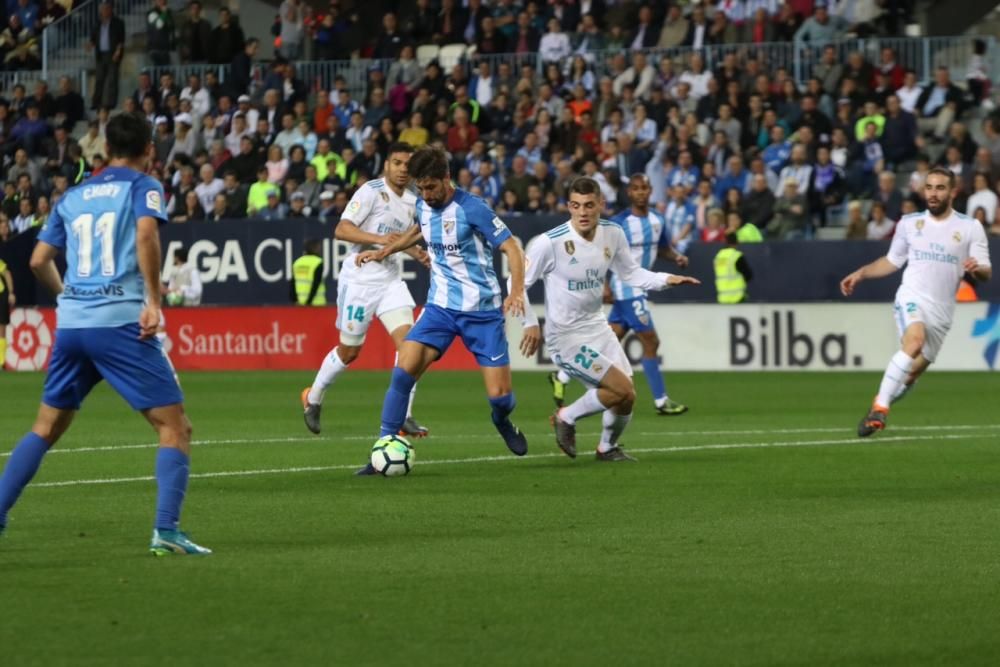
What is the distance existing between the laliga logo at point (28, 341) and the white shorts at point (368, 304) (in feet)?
46.6

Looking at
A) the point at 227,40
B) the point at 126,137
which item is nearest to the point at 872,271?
the point at 126,137

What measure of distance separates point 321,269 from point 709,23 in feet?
25.0

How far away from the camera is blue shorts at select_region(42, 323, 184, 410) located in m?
8.52

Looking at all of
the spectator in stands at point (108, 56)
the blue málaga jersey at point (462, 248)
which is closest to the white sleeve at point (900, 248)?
the blue málaga jersey at point (462, 248)

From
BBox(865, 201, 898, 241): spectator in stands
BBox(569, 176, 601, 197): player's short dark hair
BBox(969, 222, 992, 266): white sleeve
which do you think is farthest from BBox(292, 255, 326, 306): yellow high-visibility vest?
BBox(569, 176, 601, 197): player's short dark hair

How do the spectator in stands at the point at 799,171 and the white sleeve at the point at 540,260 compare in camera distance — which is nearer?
the white sleeve at the point at 540,260

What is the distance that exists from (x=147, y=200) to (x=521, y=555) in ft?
7.61

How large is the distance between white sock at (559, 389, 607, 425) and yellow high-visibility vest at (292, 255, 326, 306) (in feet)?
58.7

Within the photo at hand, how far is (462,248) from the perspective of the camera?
1300cm

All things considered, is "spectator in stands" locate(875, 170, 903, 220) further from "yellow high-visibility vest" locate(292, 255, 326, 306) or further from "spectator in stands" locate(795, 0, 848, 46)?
"yellow high-visibility vest" locate(292, 255, 326, 306)

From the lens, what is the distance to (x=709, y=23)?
107 feet

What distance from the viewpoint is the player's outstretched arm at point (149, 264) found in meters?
8.41

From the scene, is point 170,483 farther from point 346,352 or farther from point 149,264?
point 346,352

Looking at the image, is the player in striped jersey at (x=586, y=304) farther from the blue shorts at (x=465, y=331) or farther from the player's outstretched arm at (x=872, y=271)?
the player's outstretched arm at (x=872, y=271)
